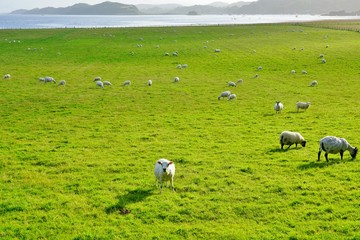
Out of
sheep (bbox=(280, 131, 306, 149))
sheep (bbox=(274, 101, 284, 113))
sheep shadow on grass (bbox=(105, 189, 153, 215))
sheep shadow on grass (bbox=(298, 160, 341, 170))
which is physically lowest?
sheep shadow on grass (bbox=(105, 189, 153, 215))

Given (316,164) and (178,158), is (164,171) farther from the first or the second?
(316,164)

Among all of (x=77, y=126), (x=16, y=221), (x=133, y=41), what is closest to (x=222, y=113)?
(x=77, y=126)

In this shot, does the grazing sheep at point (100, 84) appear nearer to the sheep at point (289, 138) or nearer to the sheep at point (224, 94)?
the sheep at point (224, 94)

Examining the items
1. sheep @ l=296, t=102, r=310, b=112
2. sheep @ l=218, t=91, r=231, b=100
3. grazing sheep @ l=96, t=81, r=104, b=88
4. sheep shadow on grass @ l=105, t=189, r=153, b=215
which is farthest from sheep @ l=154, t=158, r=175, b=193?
grazing sheep @ l=96, t=81, r=104, b=88

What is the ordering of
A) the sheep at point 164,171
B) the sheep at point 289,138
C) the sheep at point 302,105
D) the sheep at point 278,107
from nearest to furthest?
the sheep at point 164,171
the sheep at point 289,138
the sheep at point 278,107
the sheep at point 302,105

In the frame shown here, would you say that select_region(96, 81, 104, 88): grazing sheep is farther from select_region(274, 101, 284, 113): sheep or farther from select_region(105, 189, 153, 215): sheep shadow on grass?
select_region(105, 189, 153, 215): sheep shadow on grass

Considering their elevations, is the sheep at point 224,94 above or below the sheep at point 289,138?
above

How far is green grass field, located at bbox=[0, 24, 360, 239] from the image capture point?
12.3m

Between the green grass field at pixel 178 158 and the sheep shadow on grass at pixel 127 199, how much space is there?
6 cm

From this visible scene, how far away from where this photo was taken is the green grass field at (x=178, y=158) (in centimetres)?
1226

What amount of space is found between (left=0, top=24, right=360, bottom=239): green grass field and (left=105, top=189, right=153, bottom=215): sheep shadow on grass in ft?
0.20

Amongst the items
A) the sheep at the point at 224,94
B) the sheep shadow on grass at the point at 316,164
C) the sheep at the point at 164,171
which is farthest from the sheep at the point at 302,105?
the sheep at the point at 164,171

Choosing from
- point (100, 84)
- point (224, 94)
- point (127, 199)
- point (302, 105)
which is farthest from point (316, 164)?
point (100, 84)

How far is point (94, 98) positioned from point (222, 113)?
12740 mm
